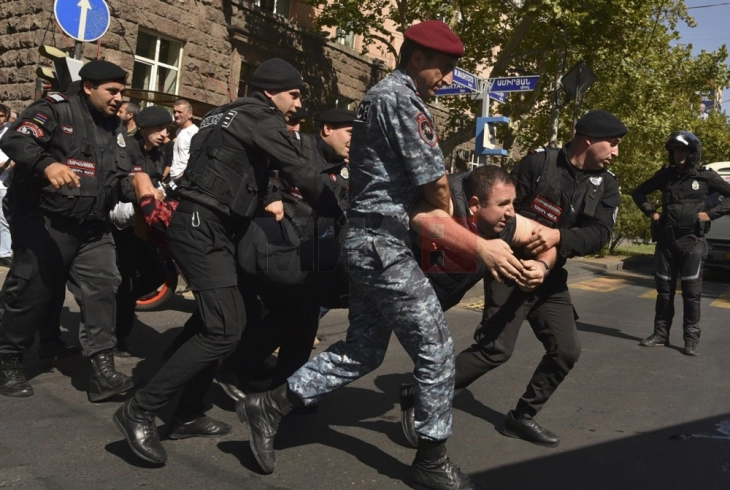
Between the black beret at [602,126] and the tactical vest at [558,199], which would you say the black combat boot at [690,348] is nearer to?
the tactical vest at [558,199]

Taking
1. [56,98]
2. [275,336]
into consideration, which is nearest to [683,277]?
[275,336]

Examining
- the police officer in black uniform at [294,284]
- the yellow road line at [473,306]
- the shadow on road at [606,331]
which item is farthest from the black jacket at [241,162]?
the yellow road line at [473,306]

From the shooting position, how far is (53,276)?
4.25 meters

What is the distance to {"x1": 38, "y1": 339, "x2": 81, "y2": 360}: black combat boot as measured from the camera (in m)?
4.99

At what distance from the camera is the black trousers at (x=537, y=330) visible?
4.12m

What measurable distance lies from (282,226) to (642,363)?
4320 millimetres

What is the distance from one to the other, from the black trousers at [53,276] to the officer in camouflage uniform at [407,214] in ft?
5.44

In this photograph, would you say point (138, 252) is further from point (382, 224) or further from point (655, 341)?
point (655, 341)

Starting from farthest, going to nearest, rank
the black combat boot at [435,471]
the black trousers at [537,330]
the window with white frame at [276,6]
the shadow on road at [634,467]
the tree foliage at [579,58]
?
the tree foliage at [579,58] → the window with white frame at [276,6] → the black trousers at [537,330] → the shadow on road at [634,467] → the black combat boot at [435,471]

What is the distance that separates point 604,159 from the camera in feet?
13.6

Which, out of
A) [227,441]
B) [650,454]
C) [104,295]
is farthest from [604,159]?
[104,295]

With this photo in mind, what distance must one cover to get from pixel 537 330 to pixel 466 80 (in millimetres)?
6857

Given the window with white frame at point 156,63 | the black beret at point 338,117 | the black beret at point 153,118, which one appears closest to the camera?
the black beret at point 338,117

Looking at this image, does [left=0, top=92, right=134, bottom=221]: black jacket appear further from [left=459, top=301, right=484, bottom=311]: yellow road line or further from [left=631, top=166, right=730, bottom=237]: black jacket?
[left=459, top=301, right=484, bottom=311]: yellow road line
